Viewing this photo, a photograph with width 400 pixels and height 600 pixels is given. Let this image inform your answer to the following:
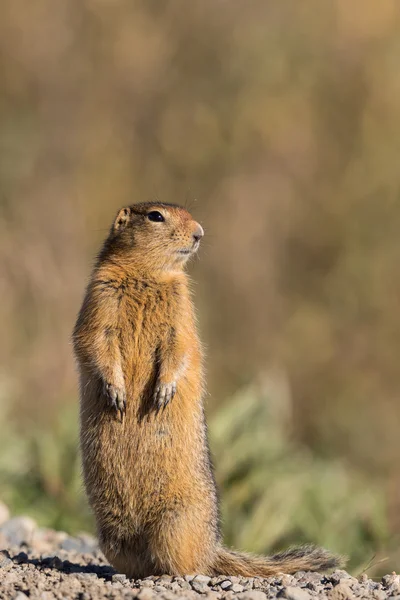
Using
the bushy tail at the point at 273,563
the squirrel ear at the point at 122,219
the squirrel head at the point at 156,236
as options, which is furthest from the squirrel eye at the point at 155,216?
the bushy tail at the point at 273,563

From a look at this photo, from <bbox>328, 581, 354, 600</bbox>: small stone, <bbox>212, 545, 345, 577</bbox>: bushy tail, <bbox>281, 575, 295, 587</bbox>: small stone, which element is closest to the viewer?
<bbox>328, 581, 354, 600</bbox>: small stone

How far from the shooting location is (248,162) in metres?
12.7

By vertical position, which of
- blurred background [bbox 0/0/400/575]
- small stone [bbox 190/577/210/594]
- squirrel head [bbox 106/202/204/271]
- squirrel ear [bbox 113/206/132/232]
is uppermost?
blurred background [bbox 0/0/400/575]

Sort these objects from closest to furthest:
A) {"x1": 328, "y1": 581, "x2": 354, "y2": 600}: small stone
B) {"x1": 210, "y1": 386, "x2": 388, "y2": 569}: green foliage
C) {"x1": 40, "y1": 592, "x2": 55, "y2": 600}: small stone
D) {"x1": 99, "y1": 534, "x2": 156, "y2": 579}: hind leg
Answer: {"x1": 40, "y1": 592, "x2": 55, "y2": 600}: small stone < {"x1": 328, "y1": 581, "x2": 354, "y2": 600}: small stone < {"x1": 99, "y1": 534, "x2": 156, "y2": 579}: hind leg < {"x1": 210, "y1": 386, "x2": 388, "y2": 569}: green foliage

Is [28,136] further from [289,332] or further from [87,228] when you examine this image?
[289,332]

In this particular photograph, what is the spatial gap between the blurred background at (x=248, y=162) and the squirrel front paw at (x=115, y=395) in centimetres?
597

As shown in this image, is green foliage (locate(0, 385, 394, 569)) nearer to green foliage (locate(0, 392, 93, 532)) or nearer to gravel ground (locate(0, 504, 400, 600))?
green foliage (locate(0, 392, 93, 532))

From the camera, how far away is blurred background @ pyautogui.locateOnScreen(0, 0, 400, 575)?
12.0 metres

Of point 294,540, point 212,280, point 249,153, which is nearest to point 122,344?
point 294,540

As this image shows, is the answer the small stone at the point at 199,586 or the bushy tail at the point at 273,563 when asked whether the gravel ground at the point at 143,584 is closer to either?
the small stone at the point at 199,586

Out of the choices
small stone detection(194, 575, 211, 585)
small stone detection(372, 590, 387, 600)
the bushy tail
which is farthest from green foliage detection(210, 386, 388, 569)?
small stone detection(372, 590, 387, 600)

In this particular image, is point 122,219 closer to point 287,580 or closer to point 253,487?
point 287,580

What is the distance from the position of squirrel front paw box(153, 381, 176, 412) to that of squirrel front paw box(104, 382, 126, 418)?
0.17m

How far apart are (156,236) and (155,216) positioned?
175 mm
